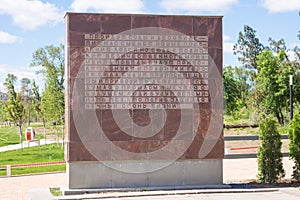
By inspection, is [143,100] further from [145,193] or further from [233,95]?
[233,95]

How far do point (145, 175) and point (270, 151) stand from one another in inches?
115

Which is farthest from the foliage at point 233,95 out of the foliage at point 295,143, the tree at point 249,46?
the foliage at point 295,143

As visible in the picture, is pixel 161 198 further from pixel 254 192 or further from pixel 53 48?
pixel 53 48

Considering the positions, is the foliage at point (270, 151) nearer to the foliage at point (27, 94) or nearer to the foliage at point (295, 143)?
the foliage at point (295, 143)

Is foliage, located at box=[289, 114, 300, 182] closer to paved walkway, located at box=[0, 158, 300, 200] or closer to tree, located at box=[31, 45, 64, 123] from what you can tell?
paved walkway, located at box=[0, 158, 300, 200]

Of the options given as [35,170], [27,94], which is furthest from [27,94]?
[35,170]

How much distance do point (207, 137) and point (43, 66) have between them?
21.0 metres

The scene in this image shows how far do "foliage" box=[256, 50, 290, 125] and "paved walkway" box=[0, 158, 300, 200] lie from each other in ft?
45.6

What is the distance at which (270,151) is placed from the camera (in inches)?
443

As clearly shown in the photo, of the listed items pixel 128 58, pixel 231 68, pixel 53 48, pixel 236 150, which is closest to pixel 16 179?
pixel 128 58

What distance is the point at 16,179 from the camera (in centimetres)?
1359

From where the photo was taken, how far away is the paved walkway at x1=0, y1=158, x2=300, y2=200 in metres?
9.84

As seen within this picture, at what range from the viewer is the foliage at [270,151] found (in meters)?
11.2

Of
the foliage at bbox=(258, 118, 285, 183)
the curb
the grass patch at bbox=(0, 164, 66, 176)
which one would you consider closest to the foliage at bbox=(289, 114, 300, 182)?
the foliage at bbox=(258, 118, 285, 183)
